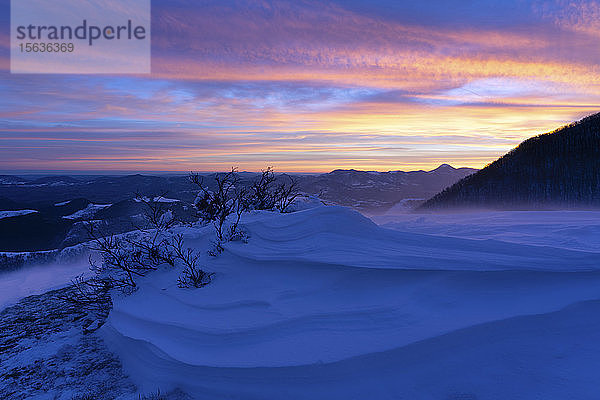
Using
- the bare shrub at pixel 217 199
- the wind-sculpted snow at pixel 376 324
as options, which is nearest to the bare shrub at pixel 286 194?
the bare shrub at pixel 217 199

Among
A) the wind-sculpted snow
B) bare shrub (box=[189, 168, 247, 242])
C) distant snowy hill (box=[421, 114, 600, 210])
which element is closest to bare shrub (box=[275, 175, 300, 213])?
bare shrub (box=[189, 168, 247, 242])

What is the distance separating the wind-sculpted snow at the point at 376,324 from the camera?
3449 millimetres

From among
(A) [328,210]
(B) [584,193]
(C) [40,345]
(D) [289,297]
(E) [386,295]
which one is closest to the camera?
(E) [386,295]

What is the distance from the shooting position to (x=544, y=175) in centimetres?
3406

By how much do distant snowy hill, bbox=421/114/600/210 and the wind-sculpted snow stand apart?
88.7ft

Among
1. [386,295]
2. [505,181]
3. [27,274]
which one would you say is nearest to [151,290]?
[386,295]

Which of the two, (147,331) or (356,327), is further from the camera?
(147,331)

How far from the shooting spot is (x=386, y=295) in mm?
4523

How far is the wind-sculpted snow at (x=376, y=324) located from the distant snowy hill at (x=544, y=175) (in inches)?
1064

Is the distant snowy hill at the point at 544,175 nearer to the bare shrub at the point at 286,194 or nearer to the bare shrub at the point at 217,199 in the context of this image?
the bare shrub at the point at 286,194

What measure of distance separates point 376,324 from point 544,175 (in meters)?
37.7

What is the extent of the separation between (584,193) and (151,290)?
34.8 meters

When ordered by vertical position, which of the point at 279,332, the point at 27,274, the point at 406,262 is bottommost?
the point at 27,274

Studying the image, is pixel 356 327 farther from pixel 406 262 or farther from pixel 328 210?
pixel 328 210
